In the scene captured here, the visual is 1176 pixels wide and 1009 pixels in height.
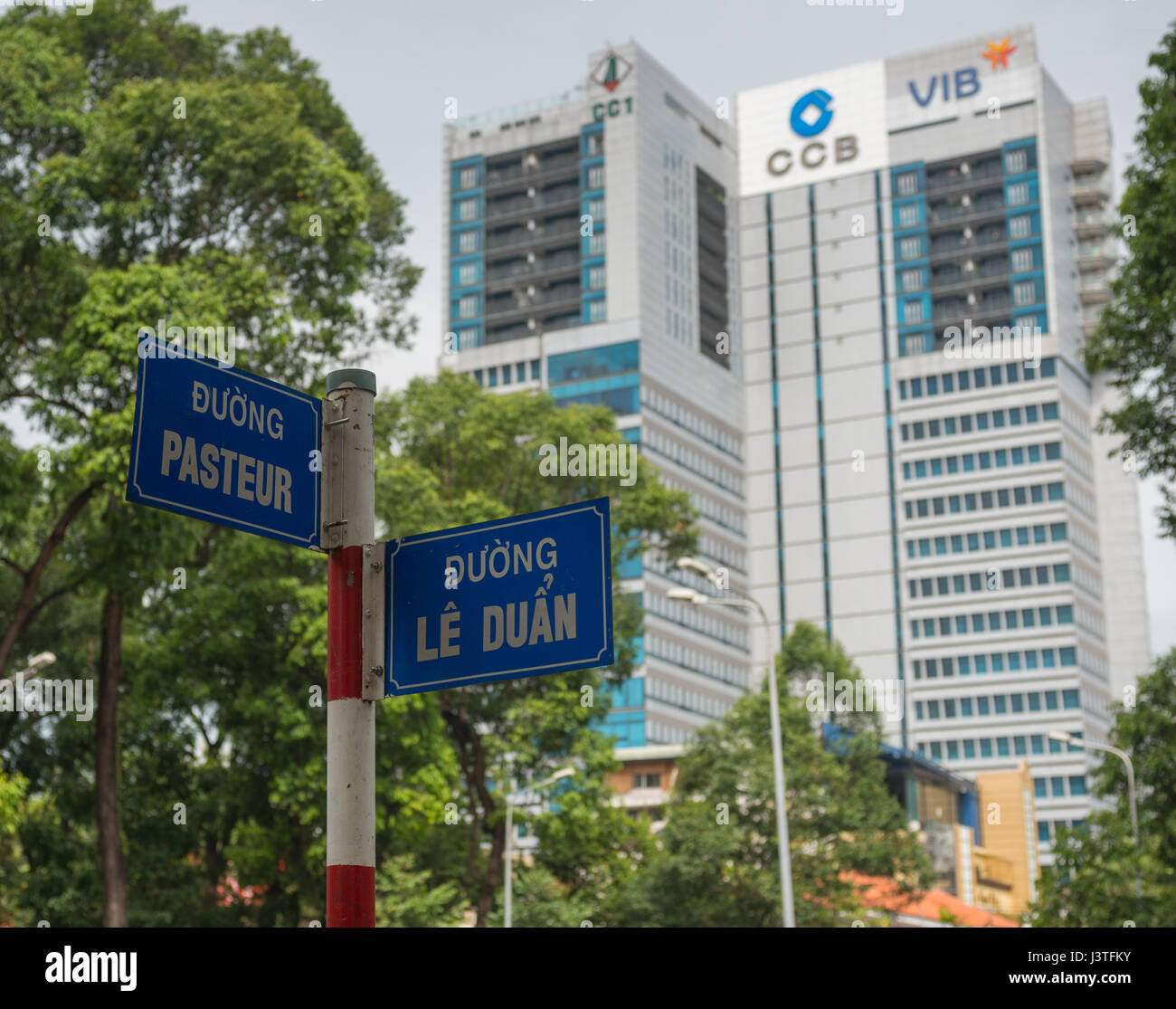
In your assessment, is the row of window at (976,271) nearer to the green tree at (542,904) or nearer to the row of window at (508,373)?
the row of window at (508,373)

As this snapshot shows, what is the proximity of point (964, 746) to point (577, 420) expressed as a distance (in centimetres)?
8987

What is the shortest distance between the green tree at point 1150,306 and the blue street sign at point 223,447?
19.8 m

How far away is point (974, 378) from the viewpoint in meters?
127

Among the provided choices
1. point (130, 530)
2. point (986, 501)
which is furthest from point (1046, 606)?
point (130, 530)

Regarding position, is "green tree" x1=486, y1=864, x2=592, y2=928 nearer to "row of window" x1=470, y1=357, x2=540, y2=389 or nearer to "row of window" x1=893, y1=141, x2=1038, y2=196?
"row of window" x1=470, y1=357, x2=540, y2=389

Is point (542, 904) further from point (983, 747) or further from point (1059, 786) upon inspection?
point (983, 747)

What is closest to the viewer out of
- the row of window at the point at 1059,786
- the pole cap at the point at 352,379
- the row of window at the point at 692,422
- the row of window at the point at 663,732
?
the pole cap at the point at 352,379

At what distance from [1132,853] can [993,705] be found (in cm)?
9814

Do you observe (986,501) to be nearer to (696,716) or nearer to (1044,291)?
(1044,291)

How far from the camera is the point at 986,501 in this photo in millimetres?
125750

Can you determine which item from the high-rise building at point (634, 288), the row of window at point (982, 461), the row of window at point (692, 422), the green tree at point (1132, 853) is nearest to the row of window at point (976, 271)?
the row of window at point (982, 461)

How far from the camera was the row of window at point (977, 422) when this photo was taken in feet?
405
